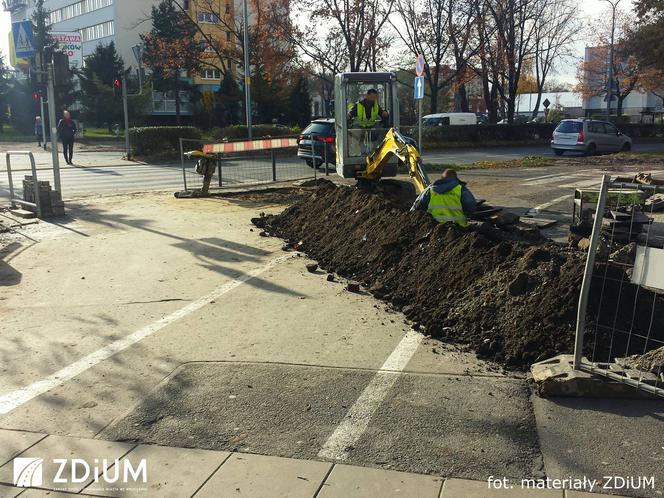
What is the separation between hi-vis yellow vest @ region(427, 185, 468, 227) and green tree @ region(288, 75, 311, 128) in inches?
1641

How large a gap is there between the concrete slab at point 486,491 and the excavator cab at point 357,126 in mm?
10454

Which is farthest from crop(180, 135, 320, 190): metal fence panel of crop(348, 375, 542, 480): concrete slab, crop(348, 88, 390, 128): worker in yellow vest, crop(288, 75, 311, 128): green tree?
crop(288, 75, 311, 128): green tree

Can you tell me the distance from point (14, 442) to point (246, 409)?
1480 mm

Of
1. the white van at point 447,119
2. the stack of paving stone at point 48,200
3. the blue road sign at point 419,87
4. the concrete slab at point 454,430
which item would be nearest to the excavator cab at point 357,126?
the blue road sign at point 419,87

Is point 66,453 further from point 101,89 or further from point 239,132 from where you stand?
point 101,89

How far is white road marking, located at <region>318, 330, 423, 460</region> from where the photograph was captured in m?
3.98

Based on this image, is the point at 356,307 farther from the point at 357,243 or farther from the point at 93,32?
the point at 93,32

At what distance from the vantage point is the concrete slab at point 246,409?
13.5 ft

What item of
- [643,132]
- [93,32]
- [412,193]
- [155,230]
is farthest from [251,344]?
[93,32]

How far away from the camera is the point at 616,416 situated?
14.1 feet

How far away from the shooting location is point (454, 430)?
4168mm

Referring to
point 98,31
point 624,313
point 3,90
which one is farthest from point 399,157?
point 98,31

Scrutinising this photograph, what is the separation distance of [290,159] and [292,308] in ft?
40.9

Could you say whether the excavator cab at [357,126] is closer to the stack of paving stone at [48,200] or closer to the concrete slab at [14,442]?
the stack of paving stone at [48,200]
